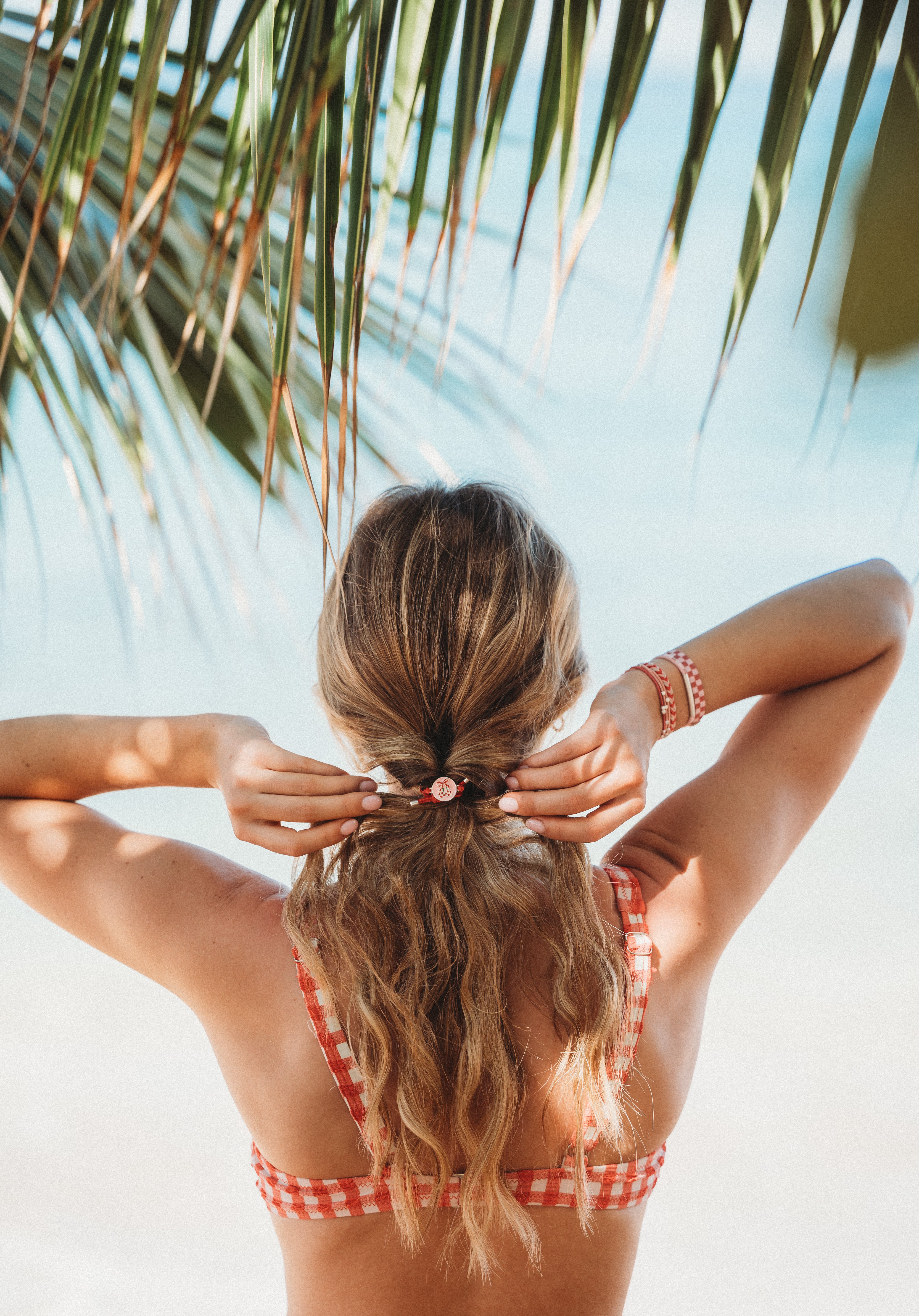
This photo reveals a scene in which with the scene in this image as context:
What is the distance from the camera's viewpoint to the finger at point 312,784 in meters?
1.00

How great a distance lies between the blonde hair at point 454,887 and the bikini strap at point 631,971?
0.01 m

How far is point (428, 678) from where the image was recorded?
1059 mm

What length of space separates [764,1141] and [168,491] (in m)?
3.11

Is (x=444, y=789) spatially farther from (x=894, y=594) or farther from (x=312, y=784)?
(x=894, y=594)

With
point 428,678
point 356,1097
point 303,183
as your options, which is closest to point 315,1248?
point 356,1097

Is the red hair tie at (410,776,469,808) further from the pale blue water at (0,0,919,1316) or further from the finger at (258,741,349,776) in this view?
the pale blue water at (0,0,919,1316)

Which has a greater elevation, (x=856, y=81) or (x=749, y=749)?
(x=856, y=81)

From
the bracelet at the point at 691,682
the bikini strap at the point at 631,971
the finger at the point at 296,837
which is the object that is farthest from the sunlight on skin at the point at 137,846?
the bracelet at the point at 691,682

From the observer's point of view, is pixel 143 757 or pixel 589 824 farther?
pixel 143 757

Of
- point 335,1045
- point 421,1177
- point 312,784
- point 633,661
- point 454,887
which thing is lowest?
point 421,1177

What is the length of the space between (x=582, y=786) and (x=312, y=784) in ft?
0.88

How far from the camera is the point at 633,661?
399 cm

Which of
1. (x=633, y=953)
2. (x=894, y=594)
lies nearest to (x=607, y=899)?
(x=633, y=953)

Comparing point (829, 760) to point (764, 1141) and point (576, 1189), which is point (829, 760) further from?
point (764, 1141)
